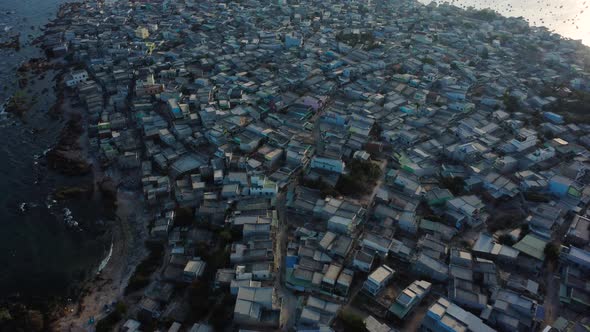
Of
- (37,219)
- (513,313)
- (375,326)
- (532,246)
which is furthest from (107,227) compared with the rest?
(532,246)

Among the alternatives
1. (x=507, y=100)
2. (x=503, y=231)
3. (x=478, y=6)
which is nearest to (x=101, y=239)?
(x=503, y=231)

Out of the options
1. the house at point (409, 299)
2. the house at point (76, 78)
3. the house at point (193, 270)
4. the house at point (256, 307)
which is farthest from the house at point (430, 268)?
the house at point (76, 78)

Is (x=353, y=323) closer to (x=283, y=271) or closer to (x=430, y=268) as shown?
(x=283, y=271)

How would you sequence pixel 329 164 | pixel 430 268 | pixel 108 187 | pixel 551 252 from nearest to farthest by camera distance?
pixel 430 268
pixel 551 252
pixel 329 164
pixel 108 187

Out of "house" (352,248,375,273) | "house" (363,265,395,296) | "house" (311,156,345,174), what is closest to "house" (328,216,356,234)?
"house" (352,248,375,273)

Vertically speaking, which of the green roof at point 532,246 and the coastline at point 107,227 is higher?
the green roof at point 532,246

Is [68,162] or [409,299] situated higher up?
[409,299]

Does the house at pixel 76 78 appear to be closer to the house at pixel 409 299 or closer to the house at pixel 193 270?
the house at pixel 193 270
